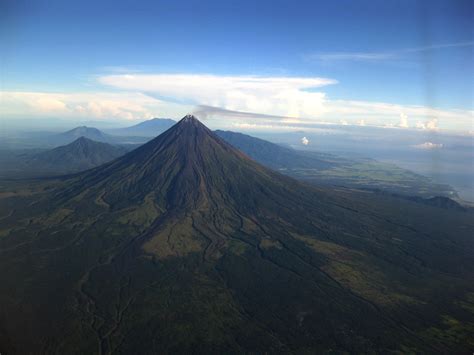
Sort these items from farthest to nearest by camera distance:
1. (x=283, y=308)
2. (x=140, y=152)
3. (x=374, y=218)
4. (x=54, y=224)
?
(x=140, y=152) → (x=374, y=218) → (x=54, y=224) → (x=283, y=308)

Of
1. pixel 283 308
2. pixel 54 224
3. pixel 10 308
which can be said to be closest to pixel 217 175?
pixel 54 224

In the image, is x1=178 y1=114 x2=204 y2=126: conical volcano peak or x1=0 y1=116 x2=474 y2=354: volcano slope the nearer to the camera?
x1=0 y1=116 x2=474 y2=354: volcano slope

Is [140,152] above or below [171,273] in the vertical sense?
above

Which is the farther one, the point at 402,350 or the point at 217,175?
the point at 217,175

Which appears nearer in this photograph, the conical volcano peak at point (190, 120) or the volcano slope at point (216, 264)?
the volcano slope at point (216, 264)

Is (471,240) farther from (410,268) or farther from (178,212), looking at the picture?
(178,212)

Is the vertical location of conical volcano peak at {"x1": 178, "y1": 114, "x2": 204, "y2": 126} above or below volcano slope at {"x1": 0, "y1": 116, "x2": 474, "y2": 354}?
above

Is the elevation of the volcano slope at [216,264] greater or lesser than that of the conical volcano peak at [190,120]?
lesser

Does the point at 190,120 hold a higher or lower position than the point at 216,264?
higher
